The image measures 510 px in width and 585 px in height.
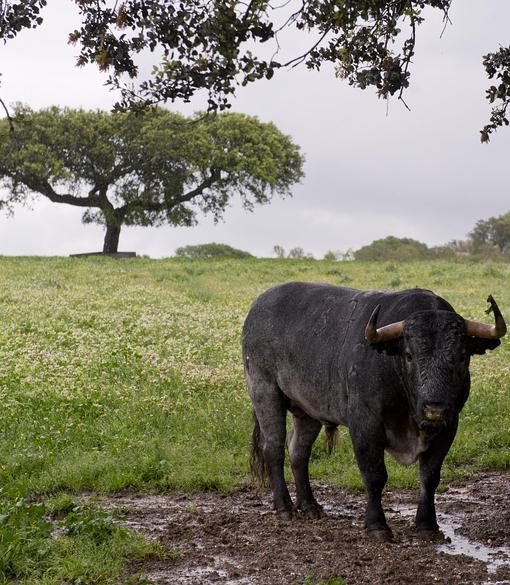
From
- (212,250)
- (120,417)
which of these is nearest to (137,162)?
(212,250)

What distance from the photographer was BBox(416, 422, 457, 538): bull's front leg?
368 inches

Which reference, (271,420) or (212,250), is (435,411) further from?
(212,250)

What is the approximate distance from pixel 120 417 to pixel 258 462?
5249 mm

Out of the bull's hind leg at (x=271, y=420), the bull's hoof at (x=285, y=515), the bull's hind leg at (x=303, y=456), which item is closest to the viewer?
the bull's hoof at (x=285, y=515)

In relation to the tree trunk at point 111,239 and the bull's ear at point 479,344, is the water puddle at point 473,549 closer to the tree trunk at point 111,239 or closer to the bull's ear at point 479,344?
the bull's ear at point 479,344

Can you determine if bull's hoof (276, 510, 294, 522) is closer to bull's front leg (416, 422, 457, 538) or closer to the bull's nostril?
bull's front leg (416, 422, 457, 538)

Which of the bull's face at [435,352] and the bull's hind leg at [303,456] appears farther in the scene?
the bull's hind leg at [303,456]

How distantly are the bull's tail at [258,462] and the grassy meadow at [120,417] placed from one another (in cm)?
113

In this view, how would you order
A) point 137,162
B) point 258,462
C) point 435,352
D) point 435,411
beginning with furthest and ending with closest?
point 137,162
point 258,462
point 435,352
point 435,411

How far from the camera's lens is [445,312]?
8.96 meters

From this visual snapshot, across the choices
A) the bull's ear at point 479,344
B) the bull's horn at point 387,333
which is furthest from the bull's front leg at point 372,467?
the bull's ear at point 479,344

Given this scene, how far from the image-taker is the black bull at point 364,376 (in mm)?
8805

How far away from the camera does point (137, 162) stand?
194 ft

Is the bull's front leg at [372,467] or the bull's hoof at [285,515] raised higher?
the bull's front leg at [372,467]
